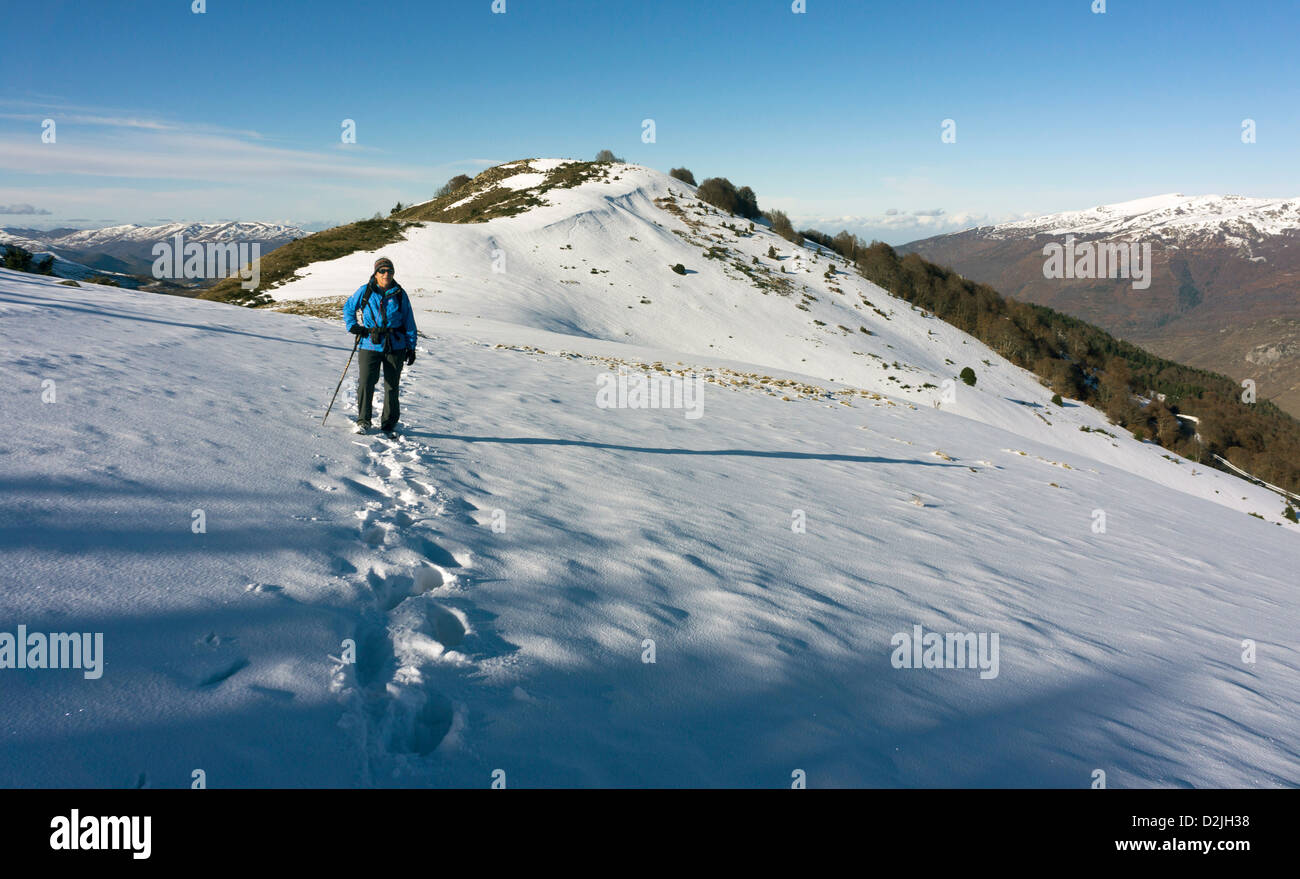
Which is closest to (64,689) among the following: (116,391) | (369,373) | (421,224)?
(369,373)

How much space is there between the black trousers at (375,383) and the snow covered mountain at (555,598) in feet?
1.53

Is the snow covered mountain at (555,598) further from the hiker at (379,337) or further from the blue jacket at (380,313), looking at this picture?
the blue jacket at (380,313)

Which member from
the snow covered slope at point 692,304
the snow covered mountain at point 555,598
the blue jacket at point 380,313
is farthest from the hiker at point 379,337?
the snow covered slope at point 692,304

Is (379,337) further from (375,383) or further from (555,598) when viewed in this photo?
(555,598)

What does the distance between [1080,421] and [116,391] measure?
182 feet

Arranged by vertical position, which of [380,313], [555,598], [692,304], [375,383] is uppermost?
[692,304]

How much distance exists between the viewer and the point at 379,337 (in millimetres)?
8891

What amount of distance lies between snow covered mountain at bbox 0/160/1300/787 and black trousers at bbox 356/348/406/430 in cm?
47

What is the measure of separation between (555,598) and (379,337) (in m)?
5.90

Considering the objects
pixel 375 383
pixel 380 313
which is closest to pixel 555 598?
Result: pixel 375 383

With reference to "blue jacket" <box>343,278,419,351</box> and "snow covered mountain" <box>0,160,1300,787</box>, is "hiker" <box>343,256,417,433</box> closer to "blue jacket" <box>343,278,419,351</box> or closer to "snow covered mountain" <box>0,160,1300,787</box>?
"blue jacket" <box>343,278,419,351</box>

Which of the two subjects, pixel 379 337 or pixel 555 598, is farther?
pixel 379 337
